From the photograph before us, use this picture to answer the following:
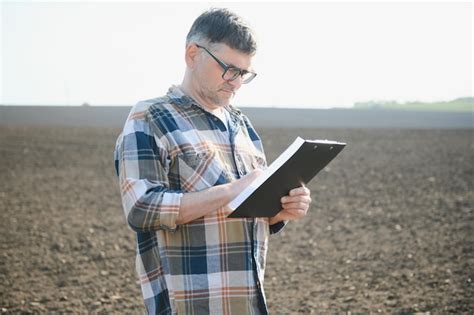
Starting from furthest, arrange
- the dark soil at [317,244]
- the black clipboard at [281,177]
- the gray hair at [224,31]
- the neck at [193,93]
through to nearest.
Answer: the dark soil at [317,244], the neck at [193,93], the gray hair at [224,31], the black clipboard at [281,177]

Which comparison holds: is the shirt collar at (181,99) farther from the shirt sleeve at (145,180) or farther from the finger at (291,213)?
the finger at (291,213)

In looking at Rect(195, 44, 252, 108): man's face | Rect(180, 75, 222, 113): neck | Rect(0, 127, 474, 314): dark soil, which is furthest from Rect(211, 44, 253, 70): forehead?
Rect(0, 127, 474, 314): dark soil

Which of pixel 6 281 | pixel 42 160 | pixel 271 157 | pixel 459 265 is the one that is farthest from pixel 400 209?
pixel 42 160

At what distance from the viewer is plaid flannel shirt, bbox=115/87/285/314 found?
198 centimetres

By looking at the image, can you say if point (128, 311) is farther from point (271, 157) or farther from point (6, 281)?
point (271, 157)

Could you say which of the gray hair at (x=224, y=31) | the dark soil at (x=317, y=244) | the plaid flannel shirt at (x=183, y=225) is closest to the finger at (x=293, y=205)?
the plaid flannel shirt at (x=183, y=225)

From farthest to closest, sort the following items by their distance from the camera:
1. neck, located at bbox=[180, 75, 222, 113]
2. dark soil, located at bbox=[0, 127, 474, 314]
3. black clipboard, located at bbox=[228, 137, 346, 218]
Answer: dark soil, located at bbox=[0, 127, 474, 314], neck, located at bbox=[180, 75, 222, 113], black clipboard, located at bbox=[228, 137, 346, 218]

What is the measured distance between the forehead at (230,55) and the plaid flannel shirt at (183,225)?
0.19 metres

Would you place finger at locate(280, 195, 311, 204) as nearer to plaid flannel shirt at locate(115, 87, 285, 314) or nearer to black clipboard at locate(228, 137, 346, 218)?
black clipboard at locate(228, 137, 346, 218)

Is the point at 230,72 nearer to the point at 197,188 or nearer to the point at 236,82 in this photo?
the point at 236,82

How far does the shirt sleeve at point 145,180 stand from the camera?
1921mm

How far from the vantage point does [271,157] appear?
14555 millimetres

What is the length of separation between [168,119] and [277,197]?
46 centimetres

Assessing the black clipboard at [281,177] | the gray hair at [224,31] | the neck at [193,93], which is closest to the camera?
the black clipboard at [281,177]
